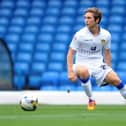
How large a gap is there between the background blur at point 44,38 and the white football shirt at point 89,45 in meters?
4.22

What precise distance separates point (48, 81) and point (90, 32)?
4953mm

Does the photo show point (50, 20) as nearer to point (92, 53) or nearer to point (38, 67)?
point (38, 67)

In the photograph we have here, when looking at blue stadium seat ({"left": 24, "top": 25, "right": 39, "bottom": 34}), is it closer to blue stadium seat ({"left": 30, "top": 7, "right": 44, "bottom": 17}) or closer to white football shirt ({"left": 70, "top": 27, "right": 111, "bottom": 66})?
Answer: blue stadium seat ({"left": 30, "top": 7, "right": 44, "bottom": 17})

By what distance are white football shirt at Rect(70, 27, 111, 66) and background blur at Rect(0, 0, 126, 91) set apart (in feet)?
13.8

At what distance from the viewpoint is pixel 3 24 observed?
16781 millimetres

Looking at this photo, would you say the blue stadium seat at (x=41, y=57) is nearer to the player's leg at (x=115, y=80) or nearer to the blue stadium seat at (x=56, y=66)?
the blue stadium seat at (x=56, y=66)

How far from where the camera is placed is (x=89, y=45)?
8.85 meters

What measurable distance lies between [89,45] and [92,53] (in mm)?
144

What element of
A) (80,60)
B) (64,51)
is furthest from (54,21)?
(80,60)

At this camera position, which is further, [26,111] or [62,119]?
[26,111]

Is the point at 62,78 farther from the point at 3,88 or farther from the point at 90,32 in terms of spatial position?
the point at 90,32

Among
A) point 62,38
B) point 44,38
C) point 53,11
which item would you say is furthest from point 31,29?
point 53,11

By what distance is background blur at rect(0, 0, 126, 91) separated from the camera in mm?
13781

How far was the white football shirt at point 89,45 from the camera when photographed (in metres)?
8.84
